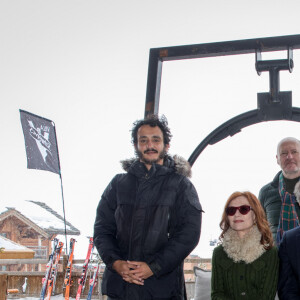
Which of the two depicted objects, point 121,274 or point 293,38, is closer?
point 121,274

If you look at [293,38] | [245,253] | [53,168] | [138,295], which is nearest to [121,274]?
[138,295]

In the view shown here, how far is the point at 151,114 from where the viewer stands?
211 cm

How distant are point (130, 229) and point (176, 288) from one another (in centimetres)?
30

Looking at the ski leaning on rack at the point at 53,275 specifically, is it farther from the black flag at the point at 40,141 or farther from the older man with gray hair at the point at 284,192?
the older man with gray hair at the point at 284,192

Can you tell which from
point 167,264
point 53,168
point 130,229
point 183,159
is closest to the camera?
point 167,264

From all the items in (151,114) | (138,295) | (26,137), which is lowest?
(138,295)

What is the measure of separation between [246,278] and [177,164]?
0.54 m

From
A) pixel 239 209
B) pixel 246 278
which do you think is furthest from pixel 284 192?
pixel 246 278

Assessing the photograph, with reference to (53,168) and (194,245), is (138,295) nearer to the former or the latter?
(194,245)

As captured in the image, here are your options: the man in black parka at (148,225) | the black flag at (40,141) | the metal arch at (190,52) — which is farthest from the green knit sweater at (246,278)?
the black flag at (40,141)

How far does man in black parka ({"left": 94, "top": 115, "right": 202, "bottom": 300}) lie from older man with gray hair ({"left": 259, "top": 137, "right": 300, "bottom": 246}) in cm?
53

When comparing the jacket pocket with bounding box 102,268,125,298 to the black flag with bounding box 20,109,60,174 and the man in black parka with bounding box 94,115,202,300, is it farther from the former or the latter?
the black flag with bounding box 20,109,60,174

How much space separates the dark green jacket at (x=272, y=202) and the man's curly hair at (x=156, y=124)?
60 cm

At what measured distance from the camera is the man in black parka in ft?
5.87
